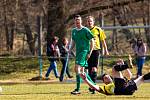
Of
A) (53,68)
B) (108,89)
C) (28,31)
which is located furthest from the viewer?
(28,31)

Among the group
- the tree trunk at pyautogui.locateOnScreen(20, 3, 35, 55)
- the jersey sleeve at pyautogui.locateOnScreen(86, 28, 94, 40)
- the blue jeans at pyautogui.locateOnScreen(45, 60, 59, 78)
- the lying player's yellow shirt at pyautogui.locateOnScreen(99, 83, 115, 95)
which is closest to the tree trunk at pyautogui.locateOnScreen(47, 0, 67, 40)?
the tree trunk at pyautogui.locateOnScreen(20, 3, 35, 55)

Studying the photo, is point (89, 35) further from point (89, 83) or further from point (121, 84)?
point (121, 84)

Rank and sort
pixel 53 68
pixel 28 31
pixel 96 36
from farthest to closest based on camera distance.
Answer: pixel 28 31 → pixel 53 68 → pixel 96 36

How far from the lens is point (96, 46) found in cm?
1510

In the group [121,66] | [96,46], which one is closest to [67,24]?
[96,46]

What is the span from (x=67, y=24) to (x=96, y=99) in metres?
17.7

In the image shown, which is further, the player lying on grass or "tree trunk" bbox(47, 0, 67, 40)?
"tree trunk" bbox(47, 0, 67, 40)

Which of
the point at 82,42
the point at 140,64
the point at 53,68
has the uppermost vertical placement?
the point at 82,42

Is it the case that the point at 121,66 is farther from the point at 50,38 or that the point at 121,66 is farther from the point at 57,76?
the point at 50,38

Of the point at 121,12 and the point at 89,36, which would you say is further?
the point at 121,12

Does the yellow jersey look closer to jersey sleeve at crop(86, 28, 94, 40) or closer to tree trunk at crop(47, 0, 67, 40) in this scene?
jersey sleeve at crop(86, 28, 94, 40)

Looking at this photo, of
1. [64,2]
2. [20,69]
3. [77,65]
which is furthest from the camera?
[64,2]

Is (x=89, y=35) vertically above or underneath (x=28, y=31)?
above

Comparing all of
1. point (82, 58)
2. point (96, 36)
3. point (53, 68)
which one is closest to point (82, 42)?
point (82, 58)
